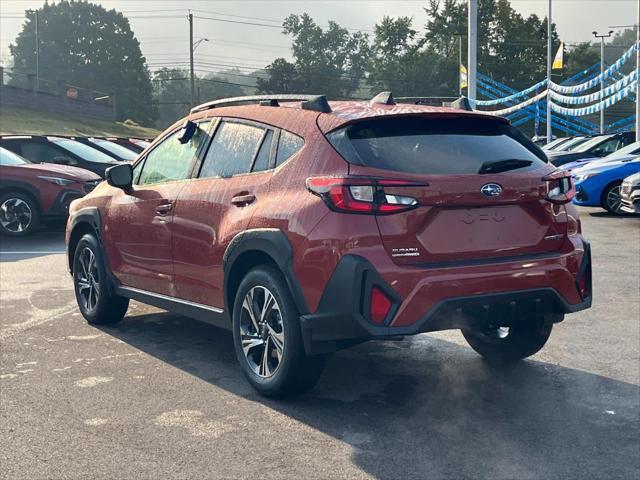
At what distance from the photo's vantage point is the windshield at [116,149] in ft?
61.2

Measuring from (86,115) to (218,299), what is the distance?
65049mm

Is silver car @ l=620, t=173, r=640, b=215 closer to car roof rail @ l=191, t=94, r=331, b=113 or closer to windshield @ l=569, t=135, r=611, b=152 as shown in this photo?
windshield @ l=569, t=135, r=611, b=152

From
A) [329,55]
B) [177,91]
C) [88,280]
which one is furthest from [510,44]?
[88,280]

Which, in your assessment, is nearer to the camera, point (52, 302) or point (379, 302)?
point (379, 302)

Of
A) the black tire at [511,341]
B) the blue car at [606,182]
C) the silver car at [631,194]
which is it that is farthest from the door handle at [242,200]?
the blue car at [606,182]

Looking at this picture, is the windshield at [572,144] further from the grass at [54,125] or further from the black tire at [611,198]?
the grass at [54,125]

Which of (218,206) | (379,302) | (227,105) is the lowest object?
(379,302)

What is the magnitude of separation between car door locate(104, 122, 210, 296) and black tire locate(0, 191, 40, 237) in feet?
24.6

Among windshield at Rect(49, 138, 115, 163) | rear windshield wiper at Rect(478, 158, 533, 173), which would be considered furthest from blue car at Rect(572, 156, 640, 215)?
rear windshield wiper at Rect(478, 158, 533, 173)

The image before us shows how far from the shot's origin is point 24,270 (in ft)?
34.5

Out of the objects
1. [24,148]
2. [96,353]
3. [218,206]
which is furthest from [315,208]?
[24,148]

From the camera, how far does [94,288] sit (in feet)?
24.3

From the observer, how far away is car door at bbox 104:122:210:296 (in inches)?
244

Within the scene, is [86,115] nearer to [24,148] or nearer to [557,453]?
[24,148]
